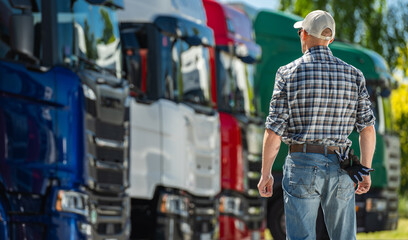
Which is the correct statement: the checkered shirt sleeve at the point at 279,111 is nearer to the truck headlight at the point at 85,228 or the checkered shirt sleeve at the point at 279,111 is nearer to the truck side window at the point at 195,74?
the truck headlight at the point at 85,228

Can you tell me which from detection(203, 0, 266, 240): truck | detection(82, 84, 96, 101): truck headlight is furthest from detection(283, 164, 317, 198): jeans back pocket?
detection(203, 0, 266, 240): truck

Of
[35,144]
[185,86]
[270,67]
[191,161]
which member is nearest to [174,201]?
[191,161]

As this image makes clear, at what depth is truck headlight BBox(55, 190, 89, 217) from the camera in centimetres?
821

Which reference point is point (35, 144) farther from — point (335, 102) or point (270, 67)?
point (270, 67)

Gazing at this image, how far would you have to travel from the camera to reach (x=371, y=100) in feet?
52.5

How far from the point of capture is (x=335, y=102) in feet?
18.6

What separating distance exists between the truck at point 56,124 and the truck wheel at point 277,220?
6.31 meters

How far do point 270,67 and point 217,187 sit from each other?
3526mm

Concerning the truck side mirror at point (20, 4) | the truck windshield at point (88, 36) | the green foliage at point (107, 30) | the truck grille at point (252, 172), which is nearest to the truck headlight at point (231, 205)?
the truck grille at point (252, 172)

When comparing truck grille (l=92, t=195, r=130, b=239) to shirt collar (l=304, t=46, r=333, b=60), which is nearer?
shirt collar (l=304, t=46, r=333, b=60)

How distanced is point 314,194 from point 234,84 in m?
8.09

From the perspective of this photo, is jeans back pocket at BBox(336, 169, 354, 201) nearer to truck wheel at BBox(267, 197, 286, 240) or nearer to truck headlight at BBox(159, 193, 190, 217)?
truck headlight at BBox(159, 193, 190, 217)

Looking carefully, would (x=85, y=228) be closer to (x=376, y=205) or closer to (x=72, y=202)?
(x=72, y=202)

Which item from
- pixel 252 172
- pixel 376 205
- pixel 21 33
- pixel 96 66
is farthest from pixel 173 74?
pixel 376 205
